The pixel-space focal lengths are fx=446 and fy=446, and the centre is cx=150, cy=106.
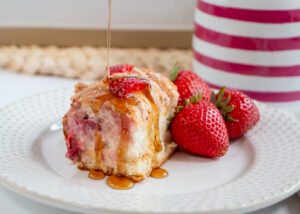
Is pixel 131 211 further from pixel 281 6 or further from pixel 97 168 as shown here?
pixel 281 6

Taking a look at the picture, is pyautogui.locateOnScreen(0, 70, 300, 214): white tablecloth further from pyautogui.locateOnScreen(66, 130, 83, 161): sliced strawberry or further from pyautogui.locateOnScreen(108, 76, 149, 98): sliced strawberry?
pyautogui.locateOnScreen(108, 76, 149, 98): sliced strawberry

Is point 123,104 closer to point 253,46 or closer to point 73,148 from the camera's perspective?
point 73,148

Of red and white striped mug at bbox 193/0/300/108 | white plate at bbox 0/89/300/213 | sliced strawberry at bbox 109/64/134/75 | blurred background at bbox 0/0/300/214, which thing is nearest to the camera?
white plate at bbox 0/89/300/213

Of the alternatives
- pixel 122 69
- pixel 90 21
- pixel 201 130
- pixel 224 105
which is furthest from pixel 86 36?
pixel 201 130

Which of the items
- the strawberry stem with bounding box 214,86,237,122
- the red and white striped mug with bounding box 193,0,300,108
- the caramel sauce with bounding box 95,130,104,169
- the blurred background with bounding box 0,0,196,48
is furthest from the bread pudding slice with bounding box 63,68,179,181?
the blurred background with bounding box 0,0,196,48

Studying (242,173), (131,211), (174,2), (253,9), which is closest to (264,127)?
(242,173)

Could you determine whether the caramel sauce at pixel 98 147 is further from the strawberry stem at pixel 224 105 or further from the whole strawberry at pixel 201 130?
the strawberry stem at pixel 224 105
